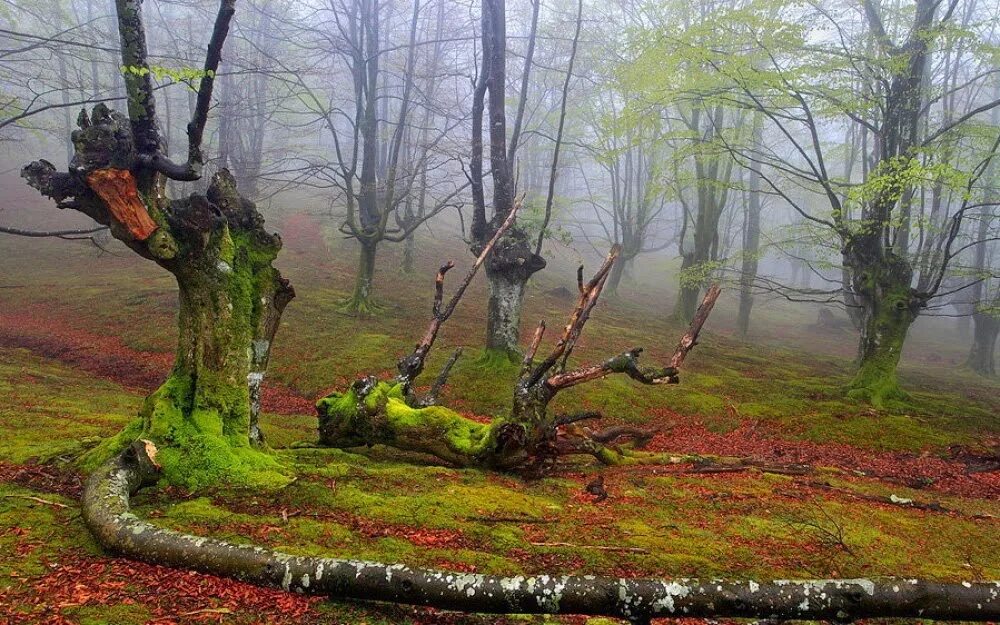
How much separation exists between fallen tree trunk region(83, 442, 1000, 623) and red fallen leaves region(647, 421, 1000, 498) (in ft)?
16.9

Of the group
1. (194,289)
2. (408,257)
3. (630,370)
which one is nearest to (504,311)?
(630,370)

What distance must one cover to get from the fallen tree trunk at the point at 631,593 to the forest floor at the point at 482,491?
0.20 meters

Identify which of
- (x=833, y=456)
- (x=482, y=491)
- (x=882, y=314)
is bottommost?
(x=833, y=456)

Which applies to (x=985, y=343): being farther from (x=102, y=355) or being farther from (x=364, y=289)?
(x=102, y=355)

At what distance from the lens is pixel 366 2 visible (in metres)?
15.7

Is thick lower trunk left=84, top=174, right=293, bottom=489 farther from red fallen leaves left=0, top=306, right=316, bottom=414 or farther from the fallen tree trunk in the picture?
red fallen leaves left=0, top=306, right=316, bottom=414

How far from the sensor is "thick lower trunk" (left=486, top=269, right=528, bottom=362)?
11.1 meters

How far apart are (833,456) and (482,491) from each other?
6491 mm

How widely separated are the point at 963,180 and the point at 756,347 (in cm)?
1169

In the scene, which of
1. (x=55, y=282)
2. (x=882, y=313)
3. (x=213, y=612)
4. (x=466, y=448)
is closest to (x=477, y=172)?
(x=466, y=448)

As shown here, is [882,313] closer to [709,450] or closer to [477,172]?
[709,450]

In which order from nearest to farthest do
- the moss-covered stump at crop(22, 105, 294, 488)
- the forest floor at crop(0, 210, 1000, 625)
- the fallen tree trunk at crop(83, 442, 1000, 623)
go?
→ the fallen tree trunk at crop(83, 442, 1000, 623) → the forest floor at crop(0, 210, 1000, 625) → the moss-covered stump at crop(22, 105, 294, 488)

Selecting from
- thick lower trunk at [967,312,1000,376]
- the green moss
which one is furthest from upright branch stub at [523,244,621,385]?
thick lower trunk at [967,312,1000,376]

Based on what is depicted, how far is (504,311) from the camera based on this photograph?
11195mm
